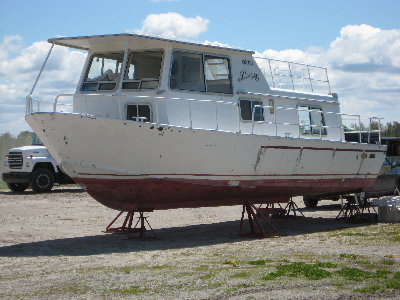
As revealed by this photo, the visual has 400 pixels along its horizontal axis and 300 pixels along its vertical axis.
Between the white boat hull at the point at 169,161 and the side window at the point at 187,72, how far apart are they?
117 cm

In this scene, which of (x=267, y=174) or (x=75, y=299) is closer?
(x=75, y=299)

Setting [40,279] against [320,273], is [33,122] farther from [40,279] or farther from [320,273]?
[320,273]

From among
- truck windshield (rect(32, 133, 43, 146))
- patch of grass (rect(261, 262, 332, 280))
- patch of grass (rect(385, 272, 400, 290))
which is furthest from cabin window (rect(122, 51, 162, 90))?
truck windshield (rect(32, 133, 43, 146))

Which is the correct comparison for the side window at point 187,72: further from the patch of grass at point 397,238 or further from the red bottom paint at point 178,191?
the patch of grass at point 397,238


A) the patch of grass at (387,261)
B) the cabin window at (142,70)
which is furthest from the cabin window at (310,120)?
the patch of grass at (387,261)

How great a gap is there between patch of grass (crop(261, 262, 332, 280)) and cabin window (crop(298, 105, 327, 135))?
636 centimetres

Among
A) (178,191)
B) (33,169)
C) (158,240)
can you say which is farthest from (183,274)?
(33,169)

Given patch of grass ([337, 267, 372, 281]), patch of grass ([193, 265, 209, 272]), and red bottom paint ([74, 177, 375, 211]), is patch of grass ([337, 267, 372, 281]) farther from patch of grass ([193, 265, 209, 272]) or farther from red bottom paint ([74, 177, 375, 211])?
red bottom paint ([74, 177, 375, 211])

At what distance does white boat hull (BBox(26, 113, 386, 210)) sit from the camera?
11.8 m

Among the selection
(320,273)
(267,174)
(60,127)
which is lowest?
(320,273)

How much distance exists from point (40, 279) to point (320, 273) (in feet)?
12.7

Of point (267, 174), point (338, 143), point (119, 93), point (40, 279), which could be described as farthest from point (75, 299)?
point (338, 143)

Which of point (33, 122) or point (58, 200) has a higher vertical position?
point (33, 122)

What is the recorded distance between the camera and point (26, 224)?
15.5m
